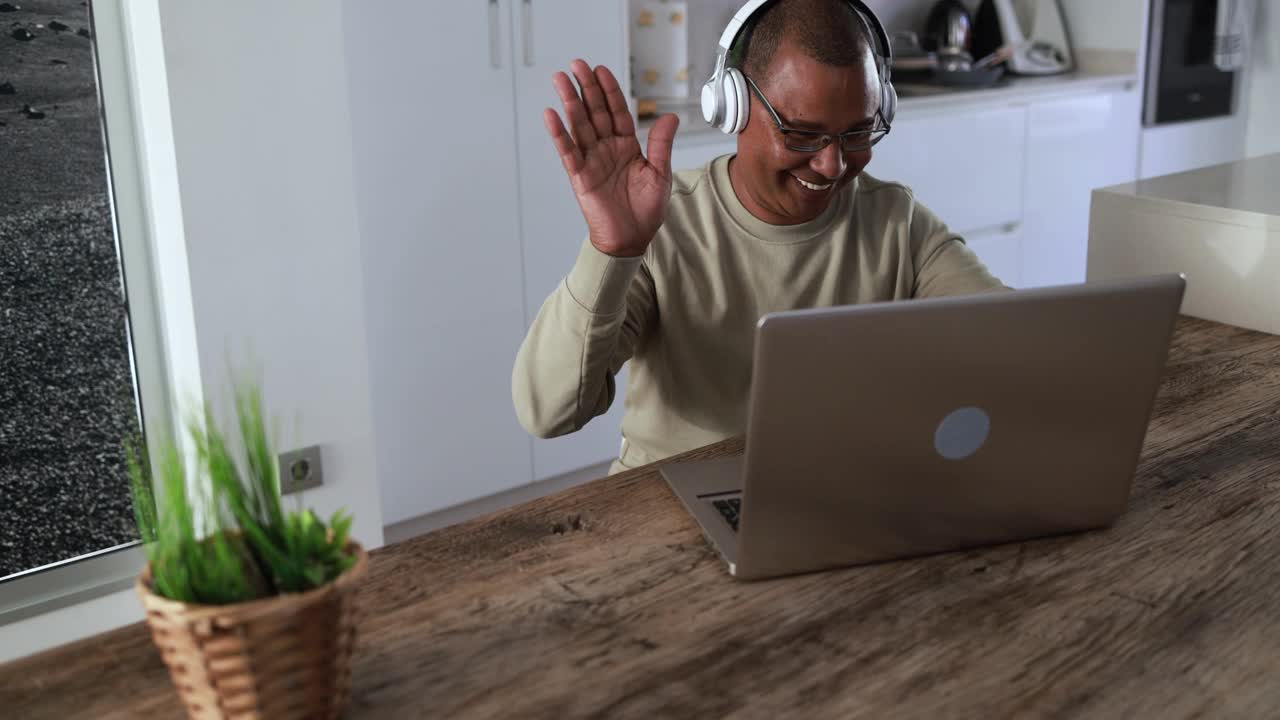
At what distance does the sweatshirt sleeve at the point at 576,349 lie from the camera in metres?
1.35

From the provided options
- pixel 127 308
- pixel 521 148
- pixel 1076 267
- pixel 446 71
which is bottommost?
pixel 1076 267

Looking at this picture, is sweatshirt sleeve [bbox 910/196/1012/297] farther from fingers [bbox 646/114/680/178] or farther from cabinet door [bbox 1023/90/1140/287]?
cabinet door [bbox 1023/90/1140/287]

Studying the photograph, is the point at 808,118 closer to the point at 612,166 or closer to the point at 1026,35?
the point at 612,166

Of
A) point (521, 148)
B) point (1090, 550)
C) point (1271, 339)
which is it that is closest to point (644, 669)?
point (1090, 550)

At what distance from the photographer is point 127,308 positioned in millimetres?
2492

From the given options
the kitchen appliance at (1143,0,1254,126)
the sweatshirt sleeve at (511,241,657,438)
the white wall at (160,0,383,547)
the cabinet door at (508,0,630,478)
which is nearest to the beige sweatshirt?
the sweatshirt sleeve at (511,241,657,438)

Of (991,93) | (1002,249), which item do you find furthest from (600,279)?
(1002,249)

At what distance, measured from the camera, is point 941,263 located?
5.54 ft

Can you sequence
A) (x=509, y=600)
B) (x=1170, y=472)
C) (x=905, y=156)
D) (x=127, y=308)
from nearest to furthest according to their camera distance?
(x=509, y=600)
(x=1170, y=472)
(x=127, y=308)
(x=905, y=156)

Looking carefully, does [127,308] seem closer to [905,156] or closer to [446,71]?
[446,71]

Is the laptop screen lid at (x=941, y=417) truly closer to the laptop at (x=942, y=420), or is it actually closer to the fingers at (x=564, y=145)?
the laptop at (x=942, y=420)

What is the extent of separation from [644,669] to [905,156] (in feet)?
9.81

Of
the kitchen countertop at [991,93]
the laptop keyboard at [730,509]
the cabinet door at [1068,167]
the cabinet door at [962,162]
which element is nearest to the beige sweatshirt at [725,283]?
the laptop keyboard at [730,509]

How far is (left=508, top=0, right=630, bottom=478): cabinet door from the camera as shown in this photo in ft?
9.45
